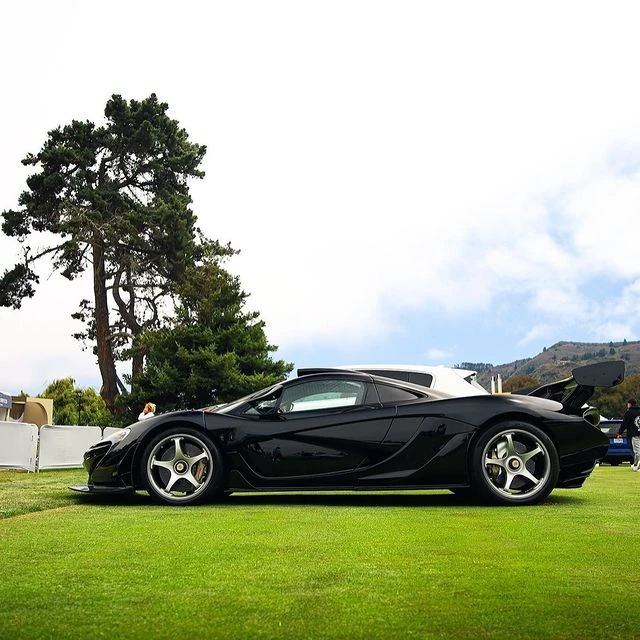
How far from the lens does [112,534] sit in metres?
5.44

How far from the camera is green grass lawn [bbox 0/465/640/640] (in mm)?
3000

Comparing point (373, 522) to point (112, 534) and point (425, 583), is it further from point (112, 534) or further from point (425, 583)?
point (425, 583)

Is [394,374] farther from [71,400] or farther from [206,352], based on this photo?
[71,400]

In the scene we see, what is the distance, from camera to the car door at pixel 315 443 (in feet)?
25.0

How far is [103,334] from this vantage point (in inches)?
1874

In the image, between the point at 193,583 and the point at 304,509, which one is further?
the point at 304,509

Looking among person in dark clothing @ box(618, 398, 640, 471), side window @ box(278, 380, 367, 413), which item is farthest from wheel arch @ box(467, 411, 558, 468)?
person in dark clothing @ box(618, 398, 640, 471)

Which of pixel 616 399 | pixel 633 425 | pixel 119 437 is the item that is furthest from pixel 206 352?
pixel 616 399

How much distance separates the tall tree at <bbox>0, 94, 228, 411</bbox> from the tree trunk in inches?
2.2

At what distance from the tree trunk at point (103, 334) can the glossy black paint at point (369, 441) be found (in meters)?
40.6

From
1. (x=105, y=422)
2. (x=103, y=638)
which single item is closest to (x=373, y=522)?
(x=103, y=638)

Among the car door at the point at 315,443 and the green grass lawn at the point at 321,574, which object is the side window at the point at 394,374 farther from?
the green grass lawn at the point at 321,574

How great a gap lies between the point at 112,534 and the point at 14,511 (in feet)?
6.82

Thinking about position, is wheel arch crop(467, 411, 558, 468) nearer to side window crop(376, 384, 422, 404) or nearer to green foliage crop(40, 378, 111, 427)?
side window crop(376, 384, 422, 404)
